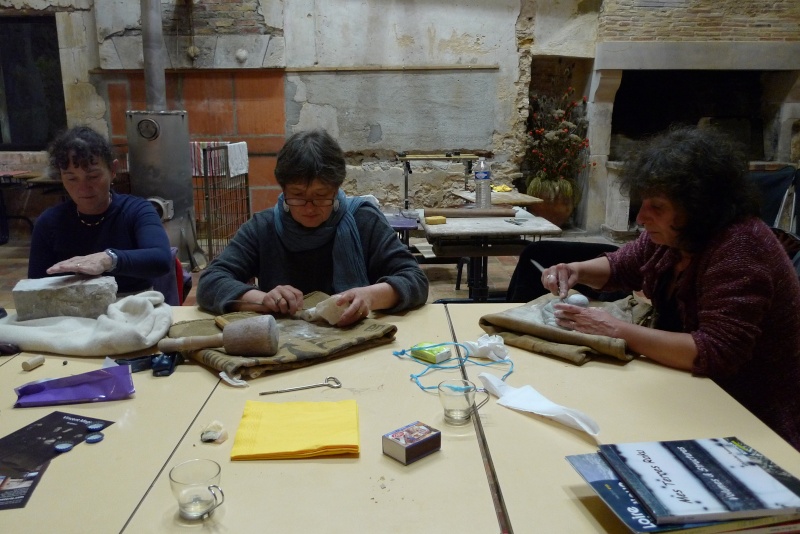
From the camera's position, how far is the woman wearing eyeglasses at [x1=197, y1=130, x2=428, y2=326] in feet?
6.54

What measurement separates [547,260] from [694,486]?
1566 millimetres

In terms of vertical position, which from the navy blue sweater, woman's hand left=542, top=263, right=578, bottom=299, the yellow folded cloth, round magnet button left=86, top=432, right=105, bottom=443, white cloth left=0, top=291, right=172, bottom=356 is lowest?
round magnet button left=86, top=432, right=105, bottom=443

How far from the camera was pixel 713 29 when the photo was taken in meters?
6.12

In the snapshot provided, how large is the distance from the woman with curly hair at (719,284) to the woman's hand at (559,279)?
1.04 ft

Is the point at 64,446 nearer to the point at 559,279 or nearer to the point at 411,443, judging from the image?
the point at 411,443

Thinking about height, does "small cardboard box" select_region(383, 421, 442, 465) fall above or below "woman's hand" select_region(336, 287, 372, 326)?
below

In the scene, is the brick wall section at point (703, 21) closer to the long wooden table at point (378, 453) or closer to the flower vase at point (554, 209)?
the flower vase at point (554, 209)

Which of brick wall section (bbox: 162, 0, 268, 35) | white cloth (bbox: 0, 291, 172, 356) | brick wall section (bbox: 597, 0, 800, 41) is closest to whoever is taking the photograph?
white cloth (bbox: 0, 291, 172, 356)

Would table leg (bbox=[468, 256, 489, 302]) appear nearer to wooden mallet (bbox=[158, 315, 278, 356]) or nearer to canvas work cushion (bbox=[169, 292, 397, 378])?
canvas work cushion (bbox=[169, 292, 397, 378])

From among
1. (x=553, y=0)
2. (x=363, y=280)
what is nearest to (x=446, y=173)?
(x=553, y=0)

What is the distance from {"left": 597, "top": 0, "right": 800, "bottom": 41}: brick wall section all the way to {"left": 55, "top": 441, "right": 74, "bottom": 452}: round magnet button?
6.08 m

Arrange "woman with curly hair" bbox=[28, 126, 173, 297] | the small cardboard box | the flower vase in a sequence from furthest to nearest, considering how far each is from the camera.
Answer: the flower vase
"woman with curly hair" bbox=[28, 126, 173, 297]
the small cardboard box

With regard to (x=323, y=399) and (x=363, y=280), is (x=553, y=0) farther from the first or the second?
(x=323, y=399)

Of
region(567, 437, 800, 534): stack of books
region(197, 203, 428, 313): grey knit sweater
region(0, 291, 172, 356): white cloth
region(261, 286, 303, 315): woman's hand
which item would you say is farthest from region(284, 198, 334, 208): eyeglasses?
region(567, 437, 800, 534): stack of books
